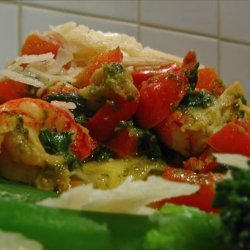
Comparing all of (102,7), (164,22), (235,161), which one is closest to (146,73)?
(235,161)

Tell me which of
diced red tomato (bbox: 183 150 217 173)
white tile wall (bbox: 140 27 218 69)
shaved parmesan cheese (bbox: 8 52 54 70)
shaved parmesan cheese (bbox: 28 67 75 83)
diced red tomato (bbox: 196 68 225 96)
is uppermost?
shaved parmesan cheese (bbox: 8 52 54 70)

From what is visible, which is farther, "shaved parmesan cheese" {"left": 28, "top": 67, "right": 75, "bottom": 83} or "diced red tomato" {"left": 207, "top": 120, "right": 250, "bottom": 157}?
"shaved parmesan cheese" {"left": 28, "top": 67, "right": 75, "bottom": 83}

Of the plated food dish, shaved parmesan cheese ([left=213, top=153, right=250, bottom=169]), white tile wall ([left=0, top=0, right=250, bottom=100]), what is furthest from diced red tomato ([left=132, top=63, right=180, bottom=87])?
white tile wall ([left=0, top=0, right=250, bottom=100])

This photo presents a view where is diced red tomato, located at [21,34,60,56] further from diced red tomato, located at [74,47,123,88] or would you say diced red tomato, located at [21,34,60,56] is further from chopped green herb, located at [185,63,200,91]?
chopped green herb, located at [185,63,200,91]

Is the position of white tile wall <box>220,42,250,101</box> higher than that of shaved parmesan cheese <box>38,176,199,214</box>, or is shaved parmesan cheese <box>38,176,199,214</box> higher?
shaved parmesan cheese <box>38,176,199,214</box>

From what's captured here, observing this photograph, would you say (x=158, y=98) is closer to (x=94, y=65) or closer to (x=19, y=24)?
(x=94, y=65)

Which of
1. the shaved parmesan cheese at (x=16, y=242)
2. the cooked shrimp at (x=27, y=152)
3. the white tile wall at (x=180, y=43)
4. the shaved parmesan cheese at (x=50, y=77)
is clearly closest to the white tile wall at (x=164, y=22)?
the white tile wall at (x=180, y=43)

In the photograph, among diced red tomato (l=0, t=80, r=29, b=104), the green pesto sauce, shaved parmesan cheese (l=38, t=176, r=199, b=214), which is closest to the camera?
shaved parmesan cheese (l=38, t=176, r=199, b=214)

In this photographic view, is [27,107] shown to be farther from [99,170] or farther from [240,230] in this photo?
[240,230]

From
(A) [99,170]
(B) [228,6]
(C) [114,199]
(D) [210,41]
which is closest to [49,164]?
(A) [99,170]
